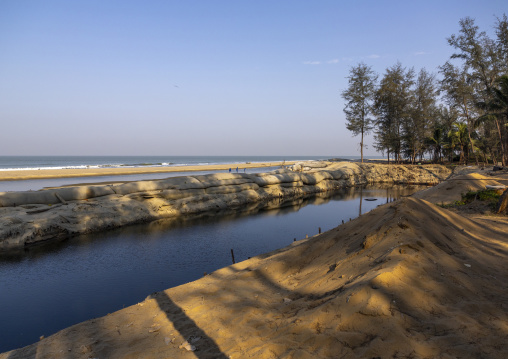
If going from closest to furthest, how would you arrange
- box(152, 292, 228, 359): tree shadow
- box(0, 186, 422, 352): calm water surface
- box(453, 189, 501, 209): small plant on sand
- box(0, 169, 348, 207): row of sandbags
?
box(152, 292, 228, 359): tree shadow, box(0, 186, 422, 352): calm water surface, box(453, 189, 501, 209): small plant on sand, box(0, 169, 348, 207): row of sandbags

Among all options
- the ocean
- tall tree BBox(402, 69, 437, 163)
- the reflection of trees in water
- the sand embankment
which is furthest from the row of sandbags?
the ocean

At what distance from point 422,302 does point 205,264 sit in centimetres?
871

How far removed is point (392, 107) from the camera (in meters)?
41.3

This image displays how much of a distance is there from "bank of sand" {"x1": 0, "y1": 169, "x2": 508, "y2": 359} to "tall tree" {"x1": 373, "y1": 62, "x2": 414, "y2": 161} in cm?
3625

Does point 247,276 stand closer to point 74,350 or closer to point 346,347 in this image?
point 74,350

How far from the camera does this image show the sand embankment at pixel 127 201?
15.9 metres

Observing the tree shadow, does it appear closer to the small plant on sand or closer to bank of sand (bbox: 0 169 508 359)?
bank of sand (bbox: 0 169 508 359)

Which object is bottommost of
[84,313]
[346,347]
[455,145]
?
[84,313]

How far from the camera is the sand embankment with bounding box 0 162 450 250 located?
52.2ft

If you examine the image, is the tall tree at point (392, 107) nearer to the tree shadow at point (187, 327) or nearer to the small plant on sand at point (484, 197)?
the small plant on sand at point (484, 197)

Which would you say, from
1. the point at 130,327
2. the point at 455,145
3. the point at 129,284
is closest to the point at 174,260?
the point at 129,284

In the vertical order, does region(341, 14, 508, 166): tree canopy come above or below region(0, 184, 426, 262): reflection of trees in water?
above

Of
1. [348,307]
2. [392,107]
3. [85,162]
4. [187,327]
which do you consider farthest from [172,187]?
[85,162]

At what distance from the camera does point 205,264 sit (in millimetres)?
11664
